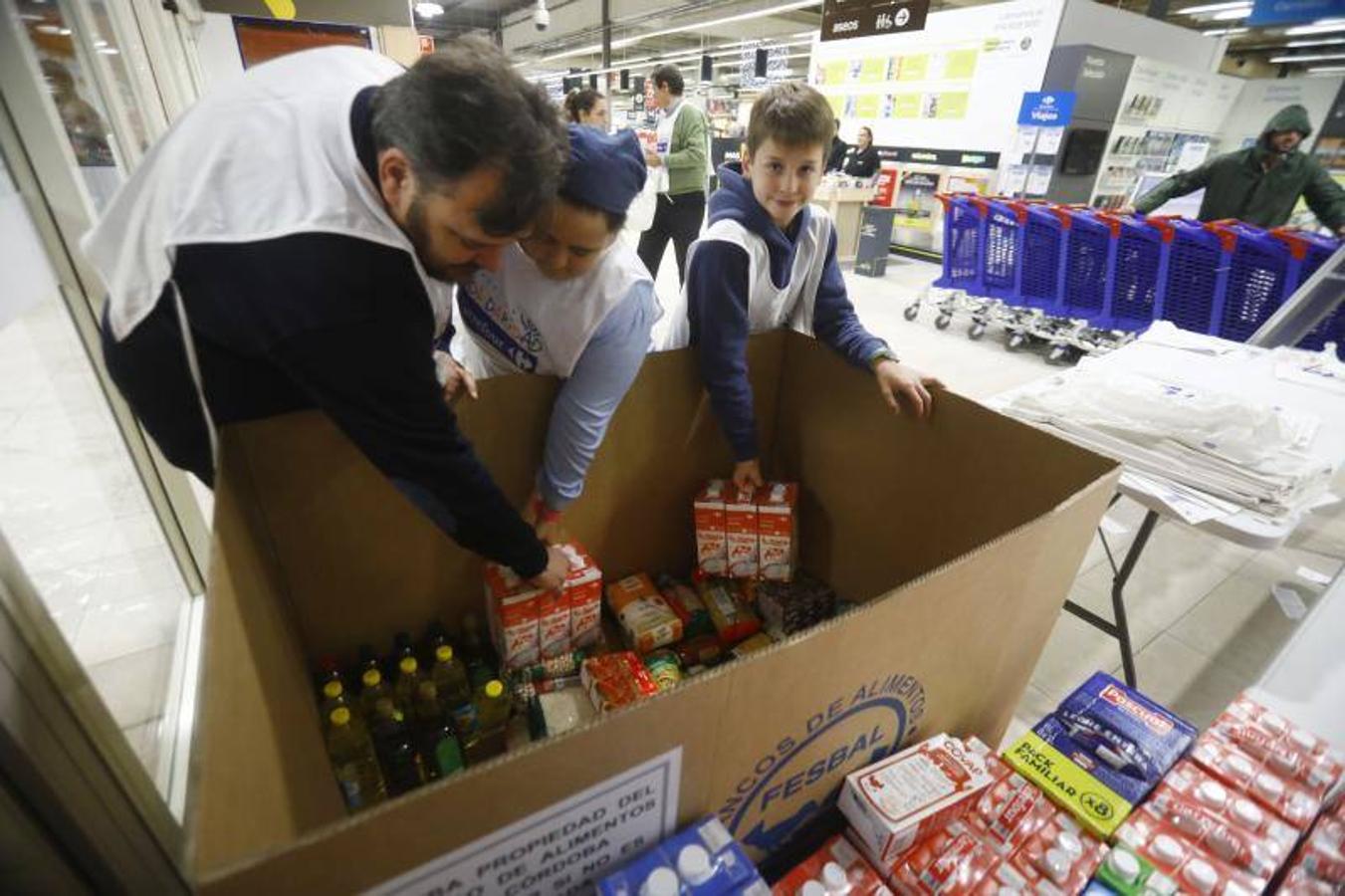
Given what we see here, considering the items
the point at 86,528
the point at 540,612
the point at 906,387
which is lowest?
the point at 86,528

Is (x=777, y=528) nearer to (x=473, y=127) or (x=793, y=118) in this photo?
(x=793, y=118)

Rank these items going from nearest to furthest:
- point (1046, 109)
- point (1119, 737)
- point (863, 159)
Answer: point (1119, 737)
point (1046, 109)
point (863, 159)

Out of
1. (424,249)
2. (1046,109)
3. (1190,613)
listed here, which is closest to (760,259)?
(424,249)

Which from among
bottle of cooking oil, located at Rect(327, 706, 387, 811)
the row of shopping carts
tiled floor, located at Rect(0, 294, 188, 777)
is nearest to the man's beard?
bottle of cooking oil, located at Rect(327, 706, 387, 811)

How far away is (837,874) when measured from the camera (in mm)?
799

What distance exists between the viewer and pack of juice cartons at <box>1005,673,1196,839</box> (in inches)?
36.3

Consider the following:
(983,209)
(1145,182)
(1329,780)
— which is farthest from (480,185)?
(1145,182)

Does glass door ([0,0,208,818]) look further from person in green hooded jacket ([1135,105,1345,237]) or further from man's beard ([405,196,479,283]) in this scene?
person in green hooded jacket ([1135,105,1345,237])

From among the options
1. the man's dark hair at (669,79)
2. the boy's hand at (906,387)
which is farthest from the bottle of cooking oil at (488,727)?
the man's dark hair at (669,79)

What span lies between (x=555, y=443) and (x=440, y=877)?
807 mm

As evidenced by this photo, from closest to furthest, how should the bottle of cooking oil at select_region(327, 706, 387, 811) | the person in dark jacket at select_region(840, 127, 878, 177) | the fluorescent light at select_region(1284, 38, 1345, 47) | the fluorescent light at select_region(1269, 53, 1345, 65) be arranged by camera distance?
1. the bottle of cooking oil at select_region(327, 706, 387, 811)
2. the person in dark jacket at select_region(840, 127, 878, 177)
3. the fluorescent light at select_region(1284, 38, 1345, 47)
4. the fluorescent light at select_region(1269, 53, 1345, 65)

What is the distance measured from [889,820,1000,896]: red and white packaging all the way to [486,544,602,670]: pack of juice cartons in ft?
2.36

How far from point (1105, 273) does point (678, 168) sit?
282 cm

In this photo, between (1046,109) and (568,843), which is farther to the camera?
(1046,109)
